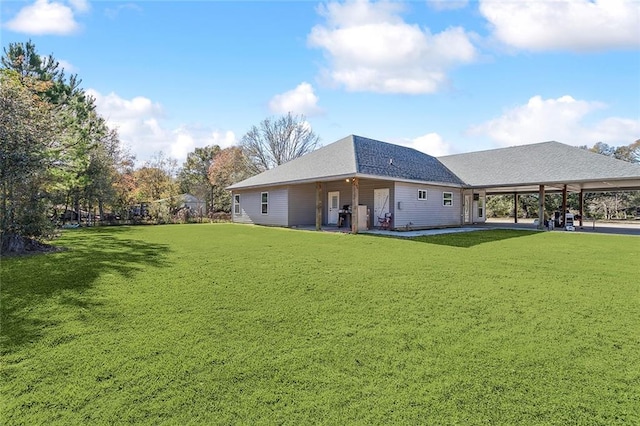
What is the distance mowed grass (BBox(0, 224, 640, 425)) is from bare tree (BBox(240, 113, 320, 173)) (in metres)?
33.3

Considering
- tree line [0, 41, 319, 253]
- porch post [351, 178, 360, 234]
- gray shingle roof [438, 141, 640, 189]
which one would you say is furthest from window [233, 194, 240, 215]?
gray shingle roof [438, 141, 640, 189]

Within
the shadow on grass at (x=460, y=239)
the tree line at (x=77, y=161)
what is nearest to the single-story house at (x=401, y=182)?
the shadow on grass at (x=460, y=239)

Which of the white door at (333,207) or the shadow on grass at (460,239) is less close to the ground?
the white door at (333,207)

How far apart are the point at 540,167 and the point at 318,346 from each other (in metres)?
18.0

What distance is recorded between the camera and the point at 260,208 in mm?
19469

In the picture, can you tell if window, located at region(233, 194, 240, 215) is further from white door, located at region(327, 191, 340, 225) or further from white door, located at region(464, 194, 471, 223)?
white door, located at region(464, 194, 471, 223)

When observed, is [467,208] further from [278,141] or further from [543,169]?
[278,141]

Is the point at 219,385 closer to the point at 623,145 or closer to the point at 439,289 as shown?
the point at 439,289

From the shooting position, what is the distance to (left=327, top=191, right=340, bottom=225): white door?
58.6ft

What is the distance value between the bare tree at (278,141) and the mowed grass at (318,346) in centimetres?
3334

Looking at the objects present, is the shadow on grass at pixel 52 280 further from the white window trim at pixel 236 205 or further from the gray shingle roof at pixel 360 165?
the white window trim at pixel 236 205

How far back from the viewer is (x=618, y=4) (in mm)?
8570

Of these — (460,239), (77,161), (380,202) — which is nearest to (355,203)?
(380,202)

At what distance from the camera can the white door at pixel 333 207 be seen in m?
17.9
